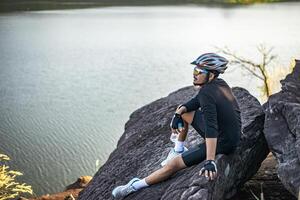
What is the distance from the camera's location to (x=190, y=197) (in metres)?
5.24

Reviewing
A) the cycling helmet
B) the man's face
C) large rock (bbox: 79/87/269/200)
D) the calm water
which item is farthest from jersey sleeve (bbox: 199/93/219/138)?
the calm water

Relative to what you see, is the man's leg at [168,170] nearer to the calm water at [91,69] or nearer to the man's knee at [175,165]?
the man's knee at [175,165]

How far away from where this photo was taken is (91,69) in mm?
26750

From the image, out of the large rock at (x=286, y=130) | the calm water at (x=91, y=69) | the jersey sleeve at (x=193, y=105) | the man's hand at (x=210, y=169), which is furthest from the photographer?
the calm water at (x=91, y=69)

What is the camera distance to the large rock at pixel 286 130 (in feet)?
17.8

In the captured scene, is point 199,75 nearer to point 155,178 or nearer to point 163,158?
point 155,178

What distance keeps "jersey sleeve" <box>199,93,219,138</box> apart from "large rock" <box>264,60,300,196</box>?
0.98 metres

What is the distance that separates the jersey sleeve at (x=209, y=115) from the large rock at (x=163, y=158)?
0.53 meters

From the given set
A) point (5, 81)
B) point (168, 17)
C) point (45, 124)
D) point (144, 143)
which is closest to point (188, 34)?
point (168, 17)

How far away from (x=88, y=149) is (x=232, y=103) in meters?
11.0

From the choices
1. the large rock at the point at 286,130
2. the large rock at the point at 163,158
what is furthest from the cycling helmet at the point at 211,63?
the large rock at the point at 286,130

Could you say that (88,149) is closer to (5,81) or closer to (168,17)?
(5,81)

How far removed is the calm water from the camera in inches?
627

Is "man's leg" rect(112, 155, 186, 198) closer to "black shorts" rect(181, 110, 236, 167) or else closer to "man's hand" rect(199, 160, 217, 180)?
"black shorts" rect(181, 110, 236, 167)
